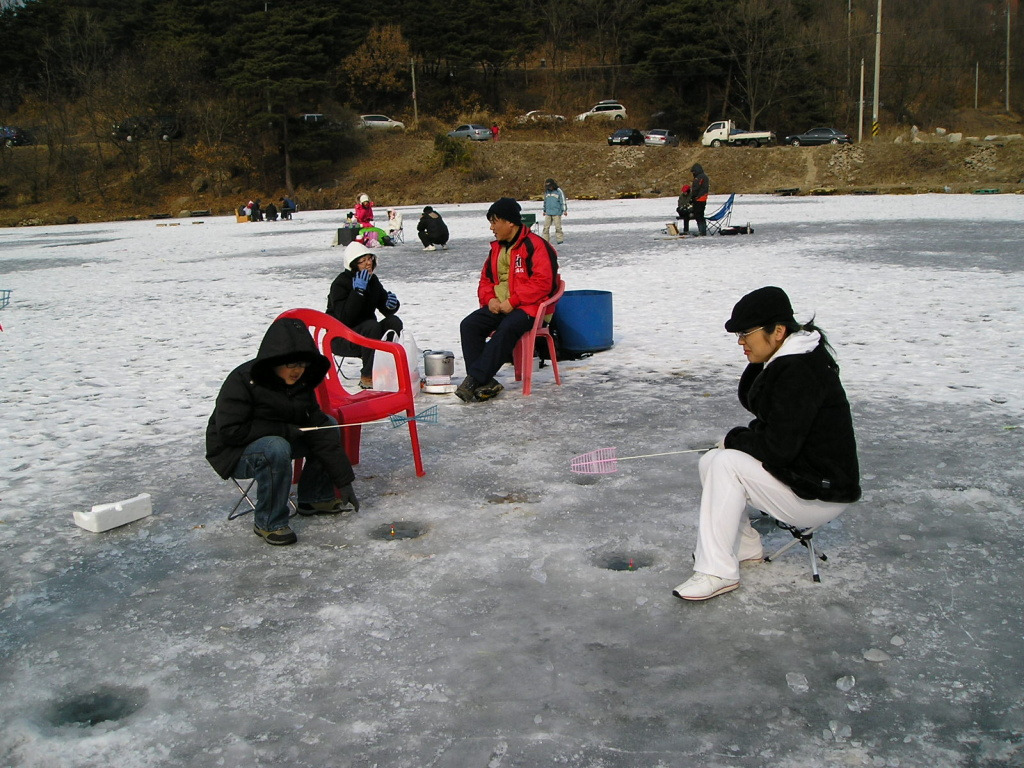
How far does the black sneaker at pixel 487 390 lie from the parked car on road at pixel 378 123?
61.0m

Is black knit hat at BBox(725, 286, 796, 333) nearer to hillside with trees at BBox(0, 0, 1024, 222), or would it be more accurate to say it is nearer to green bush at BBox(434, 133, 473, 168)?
green bush at BBox(434, 133, 473, 168)

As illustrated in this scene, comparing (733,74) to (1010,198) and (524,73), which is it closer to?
(524,73)

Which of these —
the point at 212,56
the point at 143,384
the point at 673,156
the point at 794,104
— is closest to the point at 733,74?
the point at 794,104

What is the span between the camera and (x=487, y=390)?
275 inches

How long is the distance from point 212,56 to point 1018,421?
242 feet

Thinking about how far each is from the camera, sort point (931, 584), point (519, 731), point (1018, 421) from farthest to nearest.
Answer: point (1018, 421)
point (931, 584)
point (519, 731)

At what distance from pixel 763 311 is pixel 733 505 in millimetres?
766

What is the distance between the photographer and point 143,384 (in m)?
7.85

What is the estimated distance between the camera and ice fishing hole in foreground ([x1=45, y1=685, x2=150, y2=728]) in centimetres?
303

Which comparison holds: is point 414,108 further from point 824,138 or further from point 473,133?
point 824,138

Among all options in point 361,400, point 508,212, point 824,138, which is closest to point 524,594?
point 361,400

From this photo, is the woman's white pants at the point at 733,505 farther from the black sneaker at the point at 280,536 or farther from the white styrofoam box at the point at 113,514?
the white styrofoam box at the point at 113,514

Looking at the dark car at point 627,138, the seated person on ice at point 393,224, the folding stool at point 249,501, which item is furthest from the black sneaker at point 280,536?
the dark car at point 627,138

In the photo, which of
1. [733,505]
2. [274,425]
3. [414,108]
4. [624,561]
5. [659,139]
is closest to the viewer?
[733,505]
